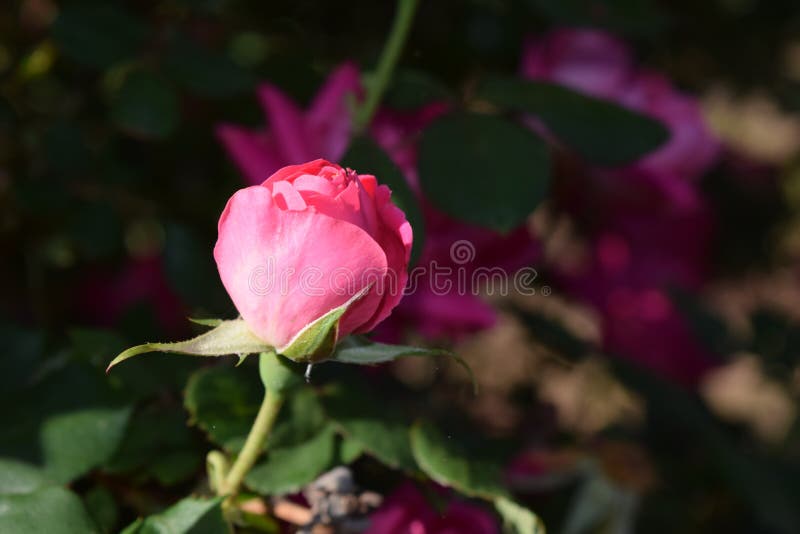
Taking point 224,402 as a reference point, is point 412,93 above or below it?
above

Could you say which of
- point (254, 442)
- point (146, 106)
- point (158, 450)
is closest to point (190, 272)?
point (146, 106)

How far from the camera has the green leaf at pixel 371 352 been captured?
43 centimetres

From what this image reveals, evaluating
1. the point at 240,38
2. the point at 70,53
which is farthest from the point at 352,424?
the point at 240,38

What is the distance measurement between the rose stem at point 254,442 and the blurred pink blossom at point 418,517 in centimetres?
11

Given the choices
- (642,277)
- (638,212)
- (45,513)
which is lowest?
(642,277)

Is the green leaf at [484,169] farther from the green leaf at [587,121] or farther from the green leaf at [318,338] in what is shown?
the green leaf at [318,338]

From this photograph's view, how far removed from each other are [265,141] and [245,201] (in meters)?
0.27

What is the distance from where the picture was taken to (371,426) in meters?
0.57

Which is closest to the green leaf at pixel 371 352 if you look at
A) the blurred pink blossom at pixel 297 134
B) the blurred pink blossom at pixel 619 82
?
the blurred pink blossom at pixel 297 134

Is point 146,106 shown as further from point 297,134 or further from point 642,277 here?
point 642,277

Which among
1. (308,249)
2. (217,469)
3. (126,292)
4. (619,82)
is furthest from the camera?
(126,292)

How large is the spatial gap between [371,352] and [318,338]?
0.12ft

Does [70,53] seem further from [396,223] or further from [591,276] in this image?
[591,276]

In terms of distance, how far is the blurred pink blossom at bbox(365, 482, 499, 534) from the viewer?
1.89ft
